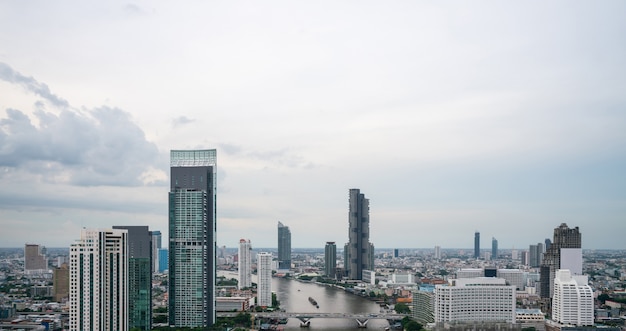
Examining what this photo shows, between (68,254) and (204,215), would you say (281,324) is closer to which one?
(204,215)

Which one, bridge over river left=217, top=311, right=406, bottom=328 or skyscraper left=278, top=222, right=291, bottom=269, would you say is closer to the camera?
bridge over river left=217, top=311, right=406, bottom=328

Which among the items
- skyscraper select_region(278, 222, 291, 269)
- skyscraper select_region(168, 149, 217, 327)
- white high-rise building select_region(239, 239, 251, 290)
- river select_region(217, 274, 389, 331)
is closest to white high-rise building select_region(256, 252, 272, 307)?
river select_region(217, 274, 389, 331)

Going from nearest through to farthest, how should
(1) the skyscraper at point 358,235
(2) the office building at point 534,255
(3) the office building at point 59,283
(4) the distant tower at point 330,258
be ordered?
(3) the office building at point 59,283 < (2) the office building at point 534,255 < (1) the skyscraper at point 358,235 < (4) the distant tower at point 330,258

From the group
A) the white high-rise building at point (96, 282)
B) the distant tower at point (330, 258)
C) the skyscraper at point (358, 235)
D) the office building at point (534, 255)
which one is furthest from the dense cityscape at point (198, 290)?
the distant tower at point (330, 258)

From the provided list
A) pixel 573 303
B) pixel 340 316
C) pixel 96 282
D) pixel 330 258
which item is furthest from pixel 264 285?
pixel 330 258

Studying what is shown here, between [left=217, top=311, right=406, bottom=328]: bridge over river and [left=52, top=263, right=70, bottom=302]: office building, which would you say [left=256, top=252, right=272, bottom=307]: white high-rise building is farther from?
[left=52, top=263, right=70, bottom=302]: office building

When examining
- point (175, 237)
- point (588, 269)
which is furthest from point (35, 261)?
point (588, 269)

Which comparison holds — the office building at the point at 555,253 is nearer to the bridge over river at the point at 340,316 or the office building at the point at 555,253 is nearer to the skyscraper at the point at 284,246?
the bridge over river at the point at 340,316
